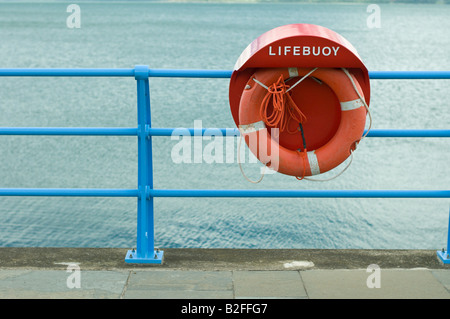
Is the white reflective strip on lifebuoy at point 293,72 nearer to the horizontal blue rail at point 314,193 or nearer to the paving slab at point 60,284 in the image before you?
the horizontal blue rail at point 314,193

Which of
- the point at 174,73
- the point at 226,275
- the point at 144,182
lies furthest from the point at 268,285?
the point at 174,73

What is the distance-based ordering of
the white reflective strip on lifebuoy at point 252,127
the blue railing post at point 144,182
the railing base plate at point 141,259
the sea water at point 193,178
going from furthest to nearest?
the sea water at point 193,178
the railing base plate at point 141,259
the blue railing post at point 144,182
the white reflective strip on lifebuoy at point 252,127

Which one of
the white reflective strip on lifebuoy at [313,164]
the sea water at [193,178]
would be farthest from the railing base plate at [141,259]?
the sea water at [193,178]

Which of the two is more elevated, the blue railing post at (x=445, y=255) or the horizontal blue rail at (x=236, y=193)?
the horizontal blue rail at (x=236, y=193)

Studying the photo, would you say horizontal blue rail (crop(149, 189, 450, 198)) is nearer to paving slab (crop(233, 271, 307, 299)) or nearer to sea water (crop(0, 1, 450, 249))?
paving slab (crop(233, 271, 307, 299))

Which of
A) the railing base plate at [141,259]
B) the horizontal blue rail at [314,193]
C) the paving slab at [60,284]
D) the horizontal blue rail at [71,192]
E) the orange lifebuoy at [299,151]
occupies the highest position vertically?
the orange lifebuoy at [299,151]

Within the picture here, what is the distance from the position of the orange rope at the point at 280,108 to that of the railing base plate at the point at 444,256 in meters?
0.89

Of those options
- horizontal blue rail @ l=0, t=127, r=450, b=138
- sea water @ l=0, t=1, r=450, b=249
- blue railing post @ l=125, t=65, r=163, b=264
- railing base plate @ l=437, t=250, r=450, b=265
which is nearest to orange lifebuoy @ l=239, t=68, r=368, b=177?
horizontal blue rail @ l=0, t=127, r=450, b=138

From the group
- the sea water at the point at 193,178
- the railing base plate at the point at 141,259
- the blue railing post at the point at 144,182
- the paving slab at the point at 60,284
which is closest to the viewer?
the paving slab at the point at 60,284

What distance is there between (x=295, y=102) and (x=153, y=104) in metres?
10.4

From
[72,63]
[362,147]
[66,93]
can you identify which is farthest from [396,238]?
[72,63]

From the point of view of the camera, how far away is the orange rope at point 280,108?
2.50 meters

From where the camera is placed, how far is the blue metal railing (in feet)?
8.61
